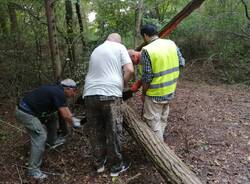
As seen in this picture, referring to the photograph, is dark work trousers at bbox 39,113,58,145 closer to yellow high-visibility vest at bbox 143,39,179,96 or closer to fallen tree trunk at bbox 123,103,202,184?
fallen tree trunk at bbox 123,103,202,184

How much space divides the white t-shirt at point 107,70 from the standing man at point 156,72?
339mm

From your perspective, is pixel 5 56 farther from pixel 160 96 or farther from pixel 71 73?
pixel 160 96

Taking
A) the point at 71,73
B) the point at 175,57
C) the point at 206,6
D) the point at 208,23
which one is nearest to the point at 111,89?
the point at 175,57

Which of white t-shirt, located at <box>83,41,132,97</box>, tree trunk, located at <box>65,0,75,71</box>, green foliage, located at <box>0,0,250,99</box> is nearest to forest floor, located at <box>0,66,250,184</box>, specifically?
white t-shirt, located at <box>83,41,132,97</box>

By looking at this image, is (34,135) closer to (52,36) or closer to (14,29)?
(52,36)

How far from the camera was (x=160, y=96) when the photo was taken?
176 inches

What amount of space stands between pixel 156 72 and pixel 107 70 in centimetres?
70

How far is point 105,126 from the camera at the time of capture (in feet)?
15.1

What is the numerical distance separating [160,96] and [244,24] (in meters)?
6.44

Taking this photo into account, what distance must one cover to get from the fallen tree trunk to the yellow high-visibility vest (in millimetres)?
492

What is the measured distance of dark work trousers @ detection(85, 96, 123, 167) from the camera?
4.27 meters

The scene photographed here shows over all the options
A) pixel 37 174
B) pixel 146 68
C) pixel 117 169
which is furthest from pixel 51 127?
pixel 146 68

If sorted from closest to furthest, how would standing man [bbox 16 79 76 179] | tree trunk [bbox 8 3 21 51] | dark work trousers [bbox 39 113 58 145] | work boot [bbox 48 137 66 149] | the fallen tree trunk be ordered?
1. the fallen tree trunk
2. standing man [bbox 16 79 76 179]
3. dark work trousers [bbox 39 113 58 145]
4. work boot [bbox 48 137 66 149]
5. tree trunk [bbox 8 3 21 51]

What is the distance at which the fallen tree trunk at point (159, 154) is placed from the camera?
3754mm
